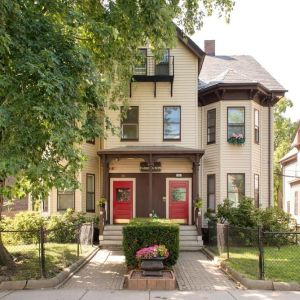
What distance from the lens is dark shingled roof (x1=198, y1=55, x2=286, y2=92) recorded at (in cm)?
2281

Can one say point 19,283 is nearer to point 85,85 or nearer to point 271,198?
point 85,85

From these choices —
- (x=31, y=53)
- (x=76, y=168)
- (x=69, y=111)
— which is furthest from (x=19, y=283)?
(x=31, y=53)

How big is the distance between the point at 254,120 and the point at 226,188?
12.0ft

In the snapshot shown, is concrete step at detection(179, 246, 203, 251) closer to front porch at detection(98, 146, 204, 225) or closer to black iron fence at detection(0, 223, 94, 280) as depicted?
front porch at detection(98, 146, 204, 225)

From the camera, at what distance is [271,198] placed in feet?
78.6

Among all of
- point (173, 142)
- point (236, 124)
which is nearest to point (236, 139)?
point (236, 124)

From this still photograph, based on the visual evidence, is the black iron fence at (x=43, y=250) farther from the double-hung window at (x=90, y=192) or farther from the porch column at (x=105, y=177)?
the double-hung window at (x=90, y=192)

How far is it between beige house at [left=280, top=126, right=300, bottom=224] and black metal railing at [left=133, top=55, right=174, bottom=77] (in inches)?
593

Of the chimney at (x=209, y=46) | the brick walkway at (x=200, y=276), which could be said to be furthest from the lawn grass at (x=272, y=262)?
the chimney at (x=209, y=46)

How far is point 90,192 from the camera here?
2288 centimetres

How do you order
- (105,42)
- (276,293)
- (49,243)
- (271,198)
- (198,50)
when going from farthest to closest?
(271,198), (198,50), (49,243), (105,42), (276,293)

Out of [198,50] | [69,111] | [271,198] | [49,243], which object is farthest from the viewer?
[271,198]

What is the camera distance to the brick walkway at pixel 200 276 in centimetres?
1128

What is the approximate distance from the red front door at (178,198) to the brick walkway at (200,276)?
222 inches
